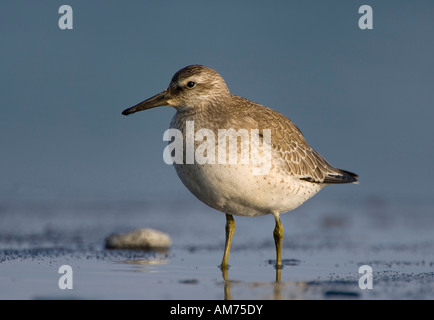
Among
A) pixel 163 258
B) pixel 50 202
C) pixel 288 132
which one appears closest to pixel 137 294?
pixel 163 258

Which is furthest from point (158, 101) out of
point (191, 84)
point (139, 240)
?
point (139, 240)

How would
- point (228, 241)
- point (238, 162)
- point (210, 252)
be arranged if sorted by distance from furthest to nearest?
1. point (210, 252)
2. point (228, 241)
3. point (238, 162)

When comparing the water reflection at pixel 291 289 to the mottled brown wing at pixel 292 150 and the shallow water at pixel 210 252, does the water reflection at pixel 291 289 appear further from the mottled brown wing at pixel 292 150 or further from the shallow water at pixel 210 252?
the mottled brown wing at pixel 292 150

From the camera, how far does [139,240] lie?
364 inches

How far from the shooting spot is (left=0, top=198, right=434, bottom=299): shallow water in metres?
6.50

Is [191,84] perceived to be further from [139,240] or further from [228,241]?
[139,240]

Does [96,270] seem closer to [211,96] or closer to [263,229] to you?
[211,96]

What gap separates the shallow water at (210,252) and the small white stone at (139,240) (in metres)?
0.18

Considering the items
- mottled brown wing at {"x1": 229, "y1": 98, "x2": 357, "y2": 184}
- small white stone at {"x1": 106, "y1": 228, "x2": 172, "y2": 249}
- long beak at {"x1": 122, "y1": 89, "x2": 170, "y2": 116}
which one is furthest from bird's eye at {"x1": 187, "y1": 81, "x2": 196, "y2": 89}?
small white stone at {"x1": 106, "y1": 228, "x2": 172, "y2": 249}

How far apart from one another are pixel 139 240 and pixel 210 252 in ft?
3.05

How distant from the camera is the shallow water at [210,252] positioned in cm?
650

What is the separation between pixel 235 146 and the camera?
732 cm

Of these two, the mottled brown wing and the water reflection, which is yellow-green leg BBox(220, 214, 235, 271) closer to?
the water reflection

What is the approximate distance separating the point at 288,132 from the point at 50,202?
20.4 ft
